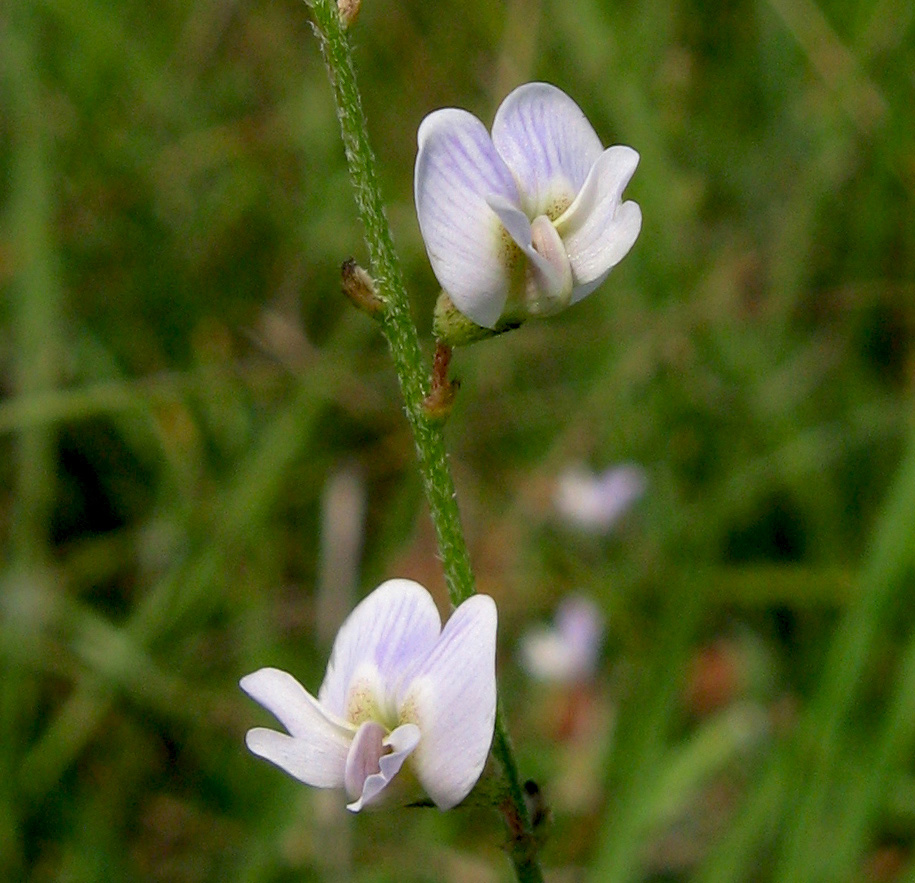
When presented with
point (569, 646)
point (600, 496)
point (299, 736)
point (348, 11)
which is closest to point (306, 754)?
point (299, 736)

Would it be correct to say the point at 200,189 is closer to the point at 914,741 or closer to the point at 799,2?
the point at 799,2

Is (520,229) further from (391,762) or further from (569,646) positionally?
(569,646)

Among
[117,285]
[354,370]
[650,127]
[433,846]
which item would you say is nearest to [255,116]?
[117,285]

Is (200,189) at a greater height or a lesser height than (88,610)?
greater

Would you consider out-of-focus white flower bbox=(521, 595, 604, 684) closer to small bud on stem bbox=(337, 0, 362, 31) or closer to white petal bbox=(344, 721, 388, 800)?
white petal bbox=(344, 721, 388, 800)

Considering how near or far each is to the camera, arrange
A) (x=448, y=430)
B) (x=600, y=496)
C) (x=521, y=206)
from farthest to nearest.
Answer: (x=448, y=430), (x=600, y=496), (x=521, y=206)

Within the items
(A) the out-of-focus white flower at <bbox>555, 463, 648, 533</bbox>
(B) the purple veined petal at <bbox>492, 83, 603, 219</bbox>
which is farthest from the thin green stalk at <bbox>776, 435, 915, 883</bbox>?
(B) the purple veined petal at <bbox>492, 83, 603, 219</bbox>
